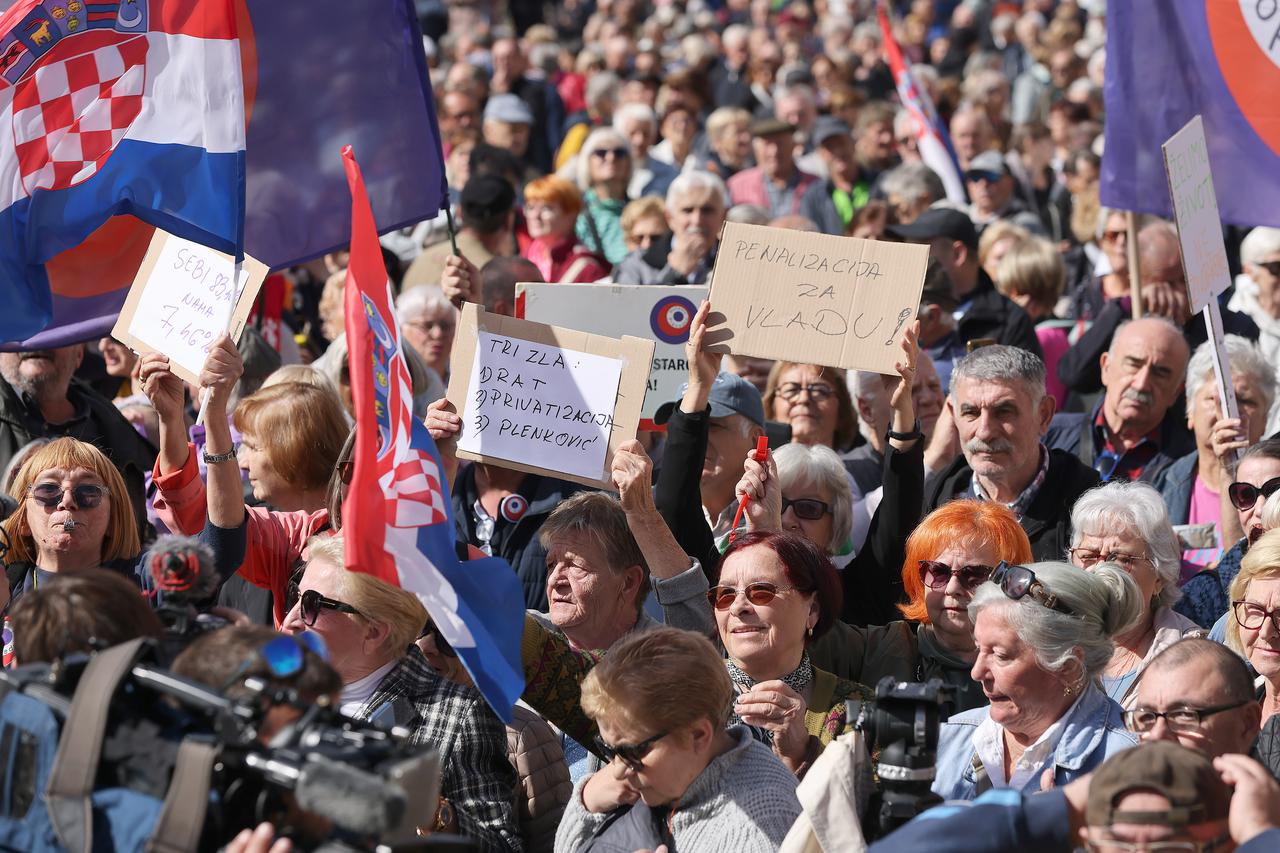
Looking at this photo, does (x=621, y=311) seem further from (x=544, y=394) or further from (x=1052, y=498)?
(x=1052, y=498)

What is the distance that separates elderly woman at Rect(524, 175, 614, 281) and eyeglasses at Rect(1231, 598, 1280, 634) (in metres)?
5.83

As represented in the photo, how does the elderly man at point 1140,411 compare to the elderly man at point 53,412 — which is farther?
the elderly man at point 53,412

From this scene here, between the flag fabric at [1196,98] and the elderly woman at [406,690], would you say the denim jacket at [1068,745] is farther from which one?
the flag fabric at [1196,98]

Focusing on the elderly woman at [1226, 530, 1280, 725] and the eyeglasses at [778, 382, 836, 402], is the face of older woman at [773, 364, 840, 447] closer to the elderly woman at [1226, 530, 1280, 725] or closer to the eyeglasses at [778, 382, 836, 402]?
the eyeglasses at [778, 382, 836, 402]

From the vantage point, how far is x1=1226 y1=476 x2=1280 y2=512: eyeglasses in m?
5.47

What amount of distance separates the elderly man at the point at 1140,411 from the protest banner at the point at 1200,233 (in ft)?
1.33

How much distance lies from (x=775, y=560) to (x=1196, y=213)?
252 cm

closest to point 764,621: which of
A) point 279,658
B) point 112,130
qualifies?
point 279,658

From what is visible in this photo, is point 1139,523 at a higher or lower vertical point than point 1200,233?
lower

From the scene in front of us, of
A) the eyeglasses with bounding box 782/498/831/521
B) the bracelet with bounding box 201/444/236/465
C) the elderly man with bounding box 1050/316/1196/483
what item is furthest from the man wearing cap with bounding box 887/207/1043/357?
the bracelet with bounding box 201/444/236/465

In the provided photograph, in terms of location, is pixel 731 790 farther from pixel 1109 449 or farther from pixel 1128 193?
pixel 1128 193

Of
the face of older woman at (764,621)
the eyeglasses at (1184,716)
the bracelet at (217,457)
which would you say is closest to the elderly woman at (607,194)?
the bracelet at (217,457)

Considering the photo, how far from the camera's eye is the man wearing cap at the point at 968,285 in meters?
8.22

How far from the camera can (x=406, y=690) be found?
448 centimetres
